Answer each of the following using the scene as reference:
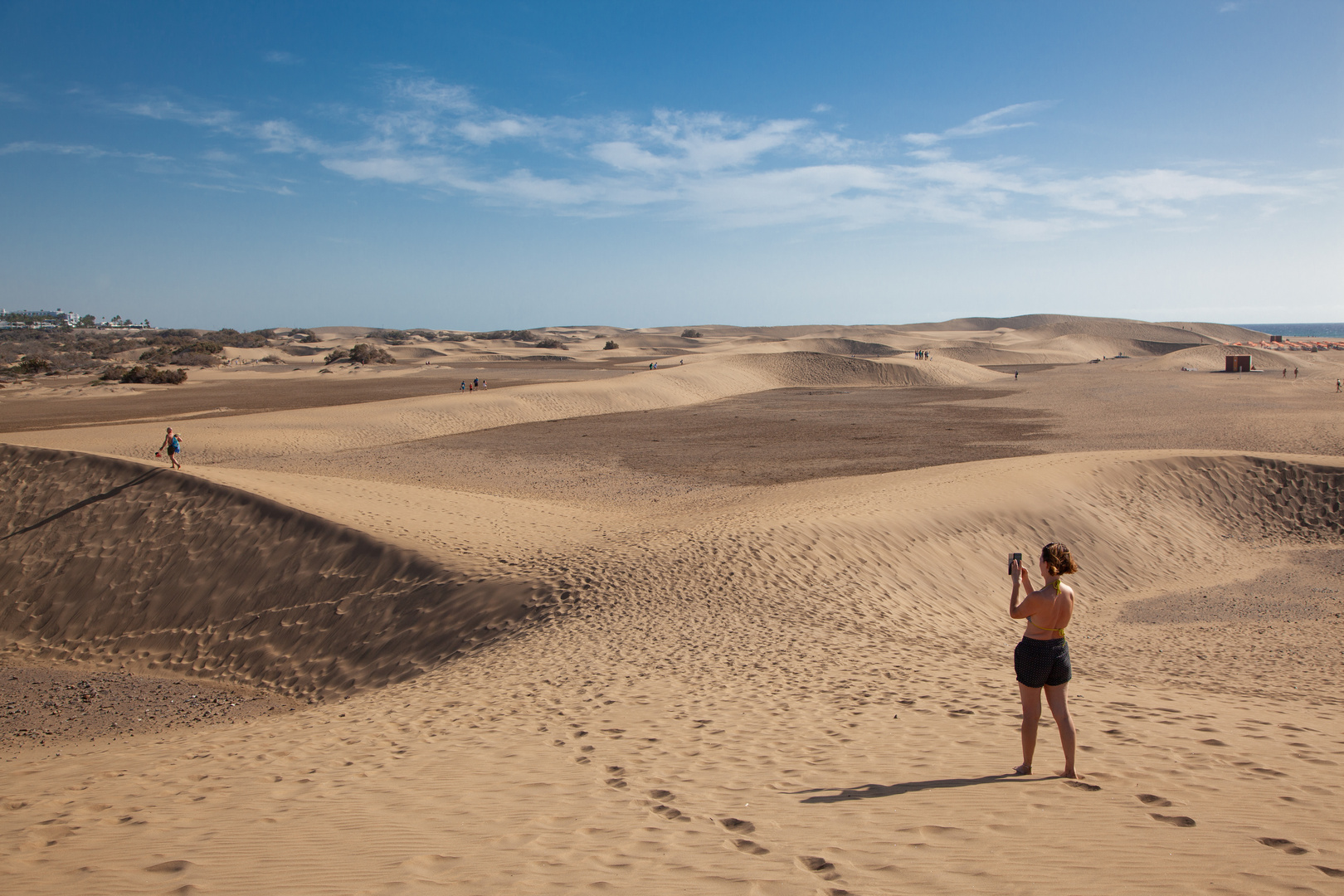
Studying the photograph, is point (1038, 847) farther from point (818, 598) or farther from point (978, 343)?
point (978, 343)

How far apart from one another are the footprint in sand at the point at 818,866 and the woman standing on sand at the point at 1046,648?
5.89 ft

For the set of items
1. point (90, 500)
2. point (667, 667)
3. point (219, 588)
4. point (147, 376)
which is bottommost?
point (219, 588)

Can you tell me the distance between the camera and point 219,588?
41.3ft

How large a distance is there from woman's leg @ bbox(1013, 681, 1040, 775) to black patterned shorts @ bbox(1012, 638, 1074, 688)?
0.11 m

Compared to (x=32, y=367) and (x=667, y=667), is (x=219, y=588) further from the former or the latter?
(x=32, y=367)

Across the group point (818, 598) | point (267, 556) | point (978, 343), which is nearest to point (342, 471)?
point (267, 556)

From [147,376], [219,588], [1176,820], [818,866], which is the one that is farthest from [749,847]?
[147,376]

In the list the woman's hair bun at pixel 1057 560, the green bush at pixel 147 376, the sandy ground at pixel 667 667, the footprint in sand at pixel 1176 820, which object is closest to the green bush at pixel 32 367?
the green bush at pixel 147 376

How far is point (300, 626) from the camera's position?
11.3 m

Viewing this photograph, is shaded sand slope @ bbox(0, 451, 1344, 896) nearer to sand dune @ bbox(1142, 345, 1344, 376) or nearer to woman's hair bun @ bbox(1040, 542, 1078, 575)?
woman's hair bun @ bbox(1040, 542, 1078, 575)

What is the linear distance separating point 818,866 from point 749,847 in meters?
0.44

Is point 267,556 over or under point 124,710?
over

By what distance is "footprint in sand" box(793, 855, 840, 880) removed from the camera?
402 cm

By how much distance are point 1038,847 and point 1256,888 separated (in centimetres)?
94
